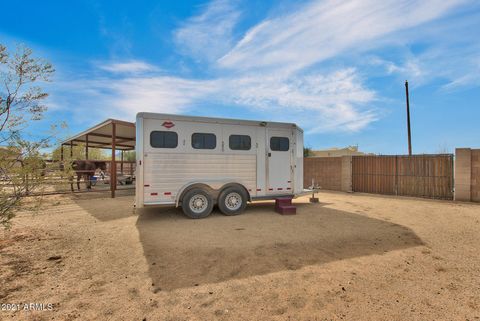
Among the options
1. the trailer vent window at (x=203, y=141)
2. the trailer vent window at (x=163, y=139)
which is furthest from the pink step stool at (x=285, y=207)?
the trailer vent window at (x=163, y=139)

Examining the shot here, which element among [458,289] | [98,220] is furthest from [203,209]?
[458,289]

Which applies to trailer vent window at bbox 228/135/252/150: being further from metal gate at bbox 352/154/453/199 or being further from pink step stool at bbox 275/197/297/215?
metal gate at bbox 352/154/453/199

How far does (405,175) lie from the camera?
39.7 ft

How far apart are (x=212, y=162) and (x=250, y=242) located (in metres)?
2.93

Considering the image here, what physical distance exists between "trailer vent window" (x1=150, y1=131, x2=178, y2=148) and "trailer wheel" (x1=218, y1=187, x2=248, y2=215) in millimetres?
2015

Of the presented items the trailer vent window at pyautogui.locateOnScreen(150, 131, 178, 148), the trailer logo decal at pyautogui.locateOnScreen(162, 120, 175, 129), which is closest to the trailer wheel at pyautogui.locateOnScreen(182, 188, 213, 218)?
the trailer vent window at pyautogui.locateOnScreen(150, 131, 178, 148)

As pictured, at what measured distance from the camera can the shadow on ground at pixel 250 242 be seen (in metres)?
3.74

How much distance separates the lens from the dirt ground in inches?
108

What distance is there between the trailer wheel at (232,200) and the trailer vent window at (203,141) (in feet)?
4.53

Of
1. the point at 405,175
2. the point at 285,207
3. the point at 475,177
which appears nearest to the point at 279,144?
the point at 285,207

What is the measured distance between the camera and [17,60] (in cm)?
408

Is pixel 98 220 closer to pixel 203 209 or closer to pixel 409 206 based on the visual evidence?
pixel 203 209

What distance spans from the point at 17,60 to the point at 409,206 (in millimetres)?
11648

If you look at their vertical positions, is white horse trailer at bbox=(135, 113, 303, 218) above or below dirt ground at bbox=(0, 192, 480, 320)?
above
